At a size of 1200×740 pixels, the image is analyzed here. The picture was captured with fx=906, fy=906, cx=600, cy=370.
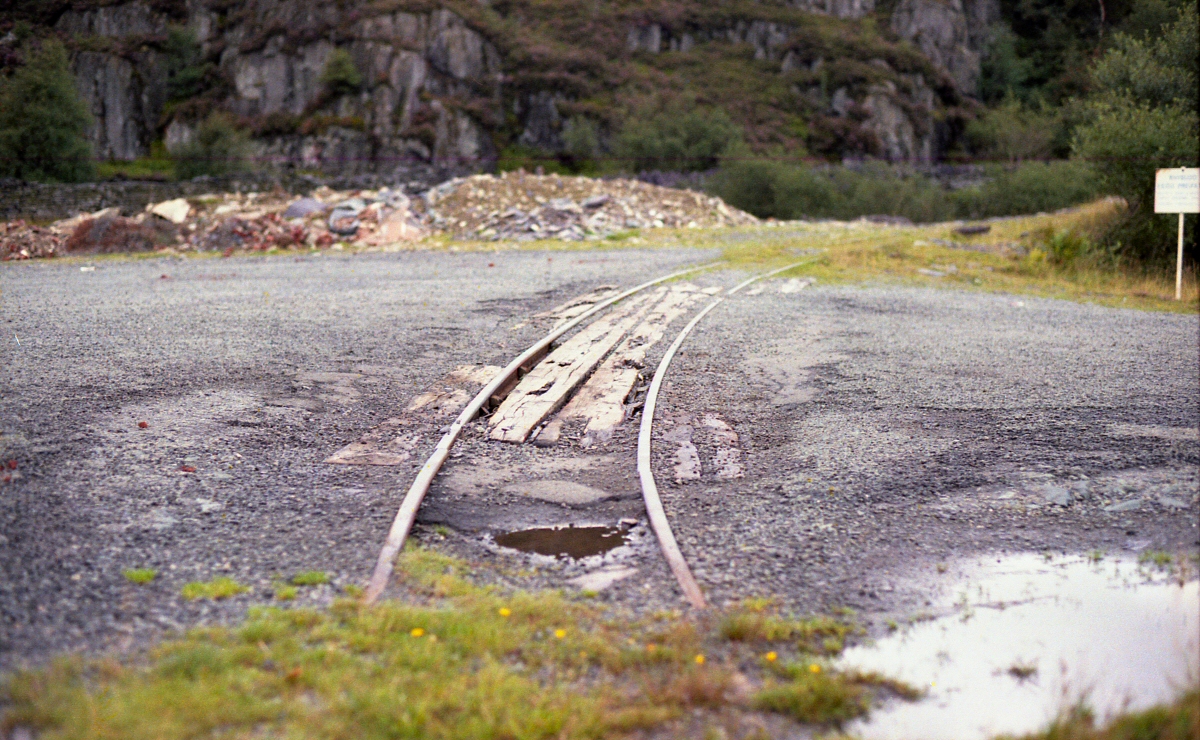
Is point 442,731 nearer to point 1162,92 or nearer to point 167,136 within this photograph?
point 1162,92

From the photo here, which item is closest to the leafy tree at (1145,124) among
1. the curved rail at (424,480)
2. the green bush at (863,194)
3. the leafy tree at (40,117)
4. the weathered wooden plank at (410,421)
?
the curved rail at (424,480)

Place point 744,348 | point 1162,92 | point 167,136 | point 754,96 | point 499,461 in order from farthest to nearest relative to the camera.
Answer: point 754,96 < point 167,136 < point 1162,92 < point 744,348 < point 499,461

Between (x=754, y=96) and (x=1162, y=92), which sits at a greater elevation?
(x=754, y=96)

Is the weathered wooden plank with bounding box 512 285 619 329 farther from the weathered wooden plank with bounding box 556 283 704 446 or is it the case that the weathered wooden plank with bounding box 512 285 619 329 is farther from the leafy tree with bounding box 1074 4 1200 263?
the leafy tree with bounding box 1074 4 1200 263

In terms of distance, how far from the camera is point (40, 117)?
12242 mm

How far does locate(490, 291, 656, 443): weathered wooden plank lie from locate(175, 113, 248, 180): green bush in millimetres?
35589

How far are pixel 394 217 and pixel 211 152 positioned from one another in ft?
76.4

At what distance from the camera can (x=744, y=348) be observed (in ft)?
35.8

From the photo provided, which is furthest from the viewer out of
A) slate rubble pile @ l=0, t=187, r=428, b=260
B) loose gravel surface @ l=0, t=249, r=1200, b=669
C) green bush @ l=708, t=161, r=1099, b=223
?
green bush @ l=708, t=161, r=1099, b=223

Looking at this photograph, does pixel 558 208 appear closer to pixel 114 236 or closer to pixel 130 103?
pixel 114 236

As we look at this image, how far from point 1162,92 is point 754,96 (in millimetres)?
58974

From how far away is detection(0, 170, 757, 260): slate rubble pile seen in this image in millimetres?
22656

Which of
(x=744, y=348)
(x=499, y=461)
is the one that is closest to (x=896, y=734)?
(x=499, y=461)

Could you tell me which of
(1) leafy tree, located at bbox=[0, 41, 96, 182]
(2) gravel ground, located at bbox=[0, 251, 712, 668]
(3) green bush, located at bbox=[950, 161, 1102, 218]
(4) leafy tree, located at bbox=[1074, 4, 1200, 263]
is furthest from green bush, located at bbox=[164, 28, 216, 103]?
(4) leafy tree, located at bbox=[1074, 4, 1200, 263]
